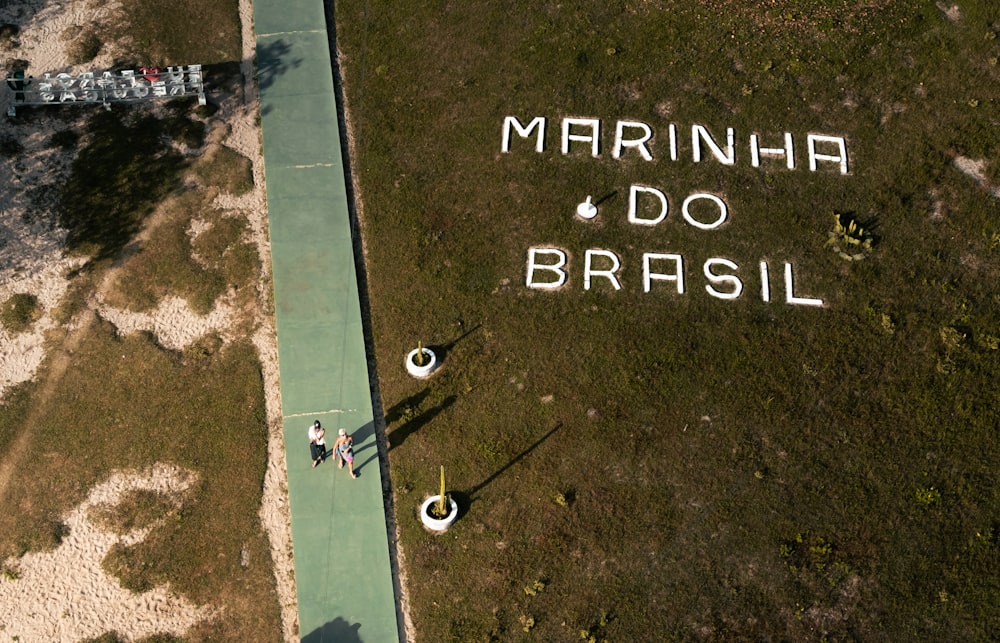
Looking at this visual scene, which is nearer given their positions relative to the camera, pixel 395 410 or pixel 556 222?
pixel 395 410

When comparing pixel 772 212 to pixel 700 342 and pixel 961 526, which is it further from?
pixel 961 526

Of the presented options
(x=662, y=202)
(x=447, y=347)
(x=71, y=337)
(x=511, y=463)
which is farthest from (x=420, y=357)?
(x=71, y=337)

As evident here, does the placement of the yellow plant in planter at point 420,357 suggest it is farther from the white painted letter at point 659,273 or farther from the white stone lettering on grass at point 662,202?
the white painted letter at point 659,273

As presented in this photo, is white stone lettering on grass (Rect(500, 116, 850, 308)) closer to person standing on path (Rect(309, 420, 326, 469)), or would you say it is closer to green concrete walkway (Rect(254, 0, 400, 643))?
green concrete walkway (Rect(254, 0, 400, 643))

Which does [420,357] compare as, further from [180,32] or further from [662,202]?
[180,32]

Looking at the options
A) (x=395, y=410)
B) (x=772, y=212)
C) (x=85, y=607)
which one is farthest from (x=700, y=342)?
(x=85, y=607)
